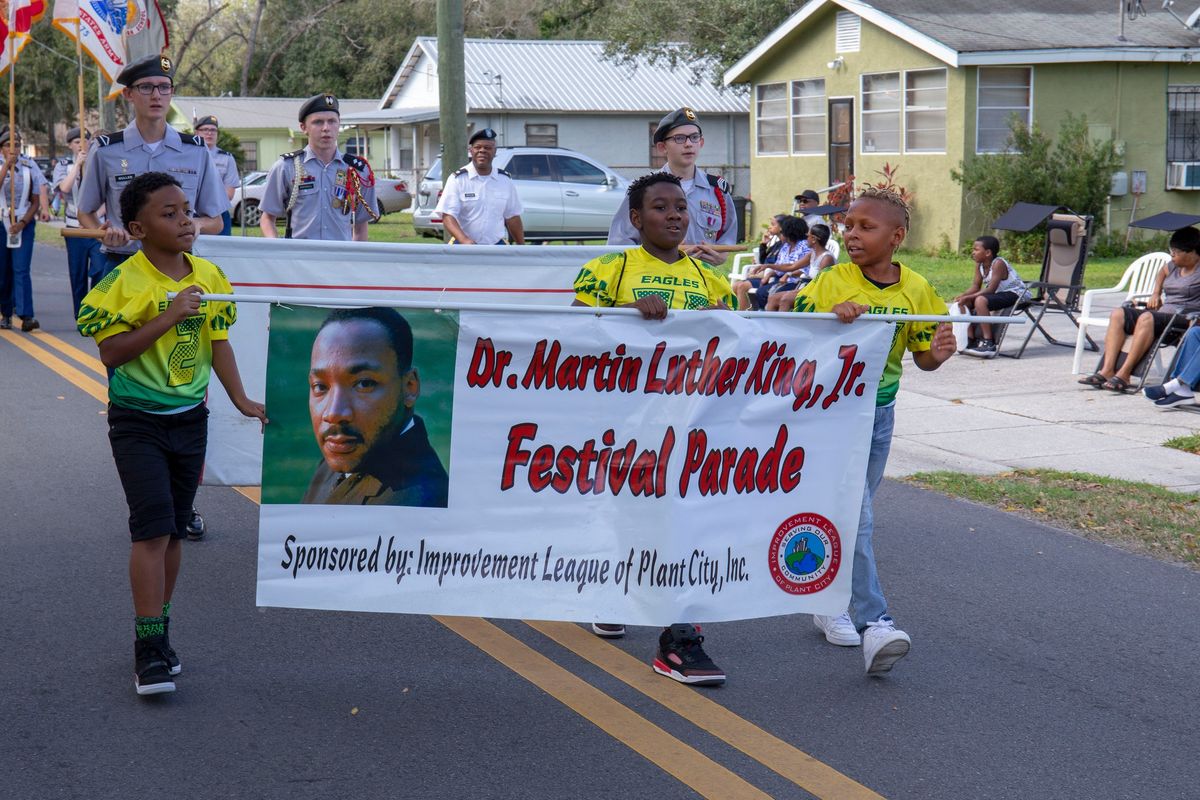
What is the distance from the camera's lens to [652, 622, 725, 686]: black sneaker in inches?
194

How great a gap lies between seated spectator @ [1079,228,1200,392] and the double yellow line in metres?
7.15

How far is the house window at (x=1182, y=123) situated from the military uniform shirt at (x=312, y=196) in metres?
19.1

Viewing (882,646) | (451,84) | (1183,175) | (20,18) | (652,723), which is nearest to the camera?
(652,723)

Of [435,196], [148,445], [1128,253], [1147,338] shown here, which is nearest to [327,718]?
[148,445]

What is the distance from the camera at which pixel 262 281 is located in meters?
6.33

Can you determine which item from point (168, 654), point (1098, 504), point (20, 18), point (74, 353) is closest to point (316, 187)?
point (168, 654)

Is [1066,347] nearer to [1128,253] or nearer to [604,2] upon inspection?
[1128,253]

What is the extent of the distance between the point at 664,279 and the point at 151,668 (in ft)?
7.34

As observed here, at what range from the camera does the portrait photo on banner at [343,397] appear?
15.3ft

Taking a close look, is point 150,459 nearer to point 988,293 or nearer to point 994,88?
point 988,293

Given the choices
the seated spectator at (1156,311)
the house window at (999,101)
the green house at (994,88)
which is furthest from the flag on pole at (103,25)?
the house window at (999,101)

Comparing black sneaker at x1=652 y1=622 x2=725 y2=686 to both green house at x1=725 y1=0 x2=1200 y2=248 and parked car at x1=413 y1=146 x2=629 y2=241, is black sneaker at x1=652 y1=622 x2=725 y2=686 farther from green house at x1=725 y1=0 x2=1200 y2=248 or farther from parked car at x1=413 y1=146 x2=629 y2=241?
parked car at x1=413 y1=146 x2=629 y2=241

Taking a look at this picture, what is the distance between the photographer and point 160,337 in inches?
185

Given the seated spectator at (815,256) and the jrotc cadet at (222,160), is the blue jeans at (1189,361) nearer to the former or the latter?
the seated spectator at (815,256)
